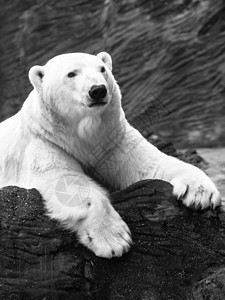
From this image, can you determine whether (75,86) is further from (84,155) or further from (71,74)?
(84,155)

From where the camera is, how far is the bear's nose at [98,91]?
172 inches

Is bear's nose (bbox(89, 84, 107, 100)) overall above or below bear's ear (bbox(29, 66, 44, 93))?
above

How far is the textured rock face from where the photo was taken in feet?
13.3

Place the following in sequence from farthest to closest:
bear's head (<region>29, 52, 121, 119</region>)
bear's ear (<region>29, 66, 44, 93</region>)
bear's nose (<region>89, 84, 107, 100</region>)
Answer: bear's ear (<region>29, 66, 44, 93</region>) → bear's head (<region>29, 52, 121, 119</region>) → bear's nose (<region>89, 84, 107, 100</region>)

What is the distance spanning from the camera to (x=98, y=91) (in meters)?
4.37

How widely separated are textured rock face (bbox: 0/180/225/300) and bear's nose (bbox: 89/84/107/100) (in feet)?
2.47

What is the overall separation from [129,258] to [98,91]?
112 cm

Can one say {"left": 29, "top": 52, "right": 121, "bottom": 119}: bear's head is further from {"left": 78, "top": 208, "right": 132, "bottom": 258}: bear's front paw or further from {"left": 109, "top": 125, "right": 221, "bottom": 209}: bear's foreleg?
{"left": 78, "top": 208, "right": 132, "bottom": 258}: bear's front paw

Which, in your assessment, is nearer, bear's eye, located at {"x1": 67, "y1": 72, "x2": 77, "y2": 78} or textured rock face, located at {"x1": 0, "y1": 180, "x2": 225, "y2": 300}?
textured rock face, located at {"x1": 0, "y1": 180, "x2": 225, "y2": 300}

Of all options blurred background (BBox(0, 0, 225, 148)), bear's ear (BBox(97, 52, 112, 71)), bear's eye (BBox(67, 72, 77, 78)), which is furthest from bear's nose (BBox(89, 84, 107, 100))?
blurred background (BBox(0, 0, 225, 148))

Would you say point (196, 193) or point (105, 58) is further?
point (105, 58)

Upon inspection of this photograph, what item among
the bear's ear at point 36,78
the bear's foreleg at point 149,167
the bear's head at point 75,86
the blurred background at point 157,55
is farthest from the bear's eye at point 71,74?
the blurred background at point 157,55

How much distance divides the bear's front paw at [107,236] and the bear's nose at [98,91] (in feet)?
2.60

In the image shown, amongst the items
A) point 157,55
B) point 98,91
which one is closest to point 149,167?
point 98,91
